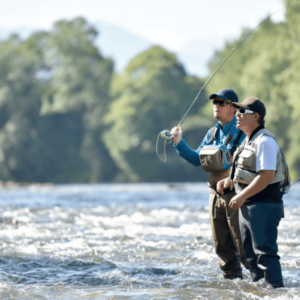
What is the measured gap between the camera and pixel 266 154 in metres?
4.29

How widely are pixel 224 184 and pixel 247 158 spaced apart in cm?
56

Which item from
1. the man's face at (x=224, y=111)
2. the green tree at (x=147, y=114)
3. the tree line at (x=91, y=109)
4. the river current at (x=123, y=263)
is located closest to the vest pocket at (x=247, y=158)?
the man's face at (x=224, y=111)

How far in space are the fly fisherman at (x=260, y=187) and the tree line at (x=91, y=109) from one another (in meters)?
40.6

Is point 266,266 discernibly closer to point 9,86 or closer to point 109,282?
point 109,282

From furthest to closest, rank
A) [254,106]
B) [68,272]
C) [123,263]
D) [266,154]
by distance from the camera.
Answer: [123,263] < [68,272] < [254,106] < [266,154]

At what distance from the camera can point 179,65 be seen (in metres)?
56.2

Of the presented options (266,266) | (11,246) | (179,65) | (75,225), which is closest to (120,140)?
(179,65)

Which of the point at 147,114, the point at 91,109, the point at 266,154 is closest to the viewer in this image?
the point at 266,154

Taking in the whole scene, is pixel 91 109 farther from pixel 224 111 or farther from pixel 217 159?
pixel 217 159

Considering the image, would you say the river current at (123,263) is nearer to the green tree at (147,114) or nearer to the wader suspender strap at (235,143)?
the wader suspender strap at (235,143)

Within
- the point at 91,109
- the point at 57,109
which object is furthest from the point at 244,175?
the point at 91,109

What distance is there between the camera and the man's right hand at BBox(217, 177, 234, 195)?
485cm

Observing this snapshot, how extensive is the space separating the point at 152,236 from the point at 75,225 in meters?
2.46

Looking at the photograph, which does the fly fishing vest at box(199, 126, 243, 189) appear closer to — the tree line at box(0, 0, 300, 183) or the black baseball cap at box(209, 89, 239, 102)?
the black baseball cap at box(209, 89, 239, 102)
